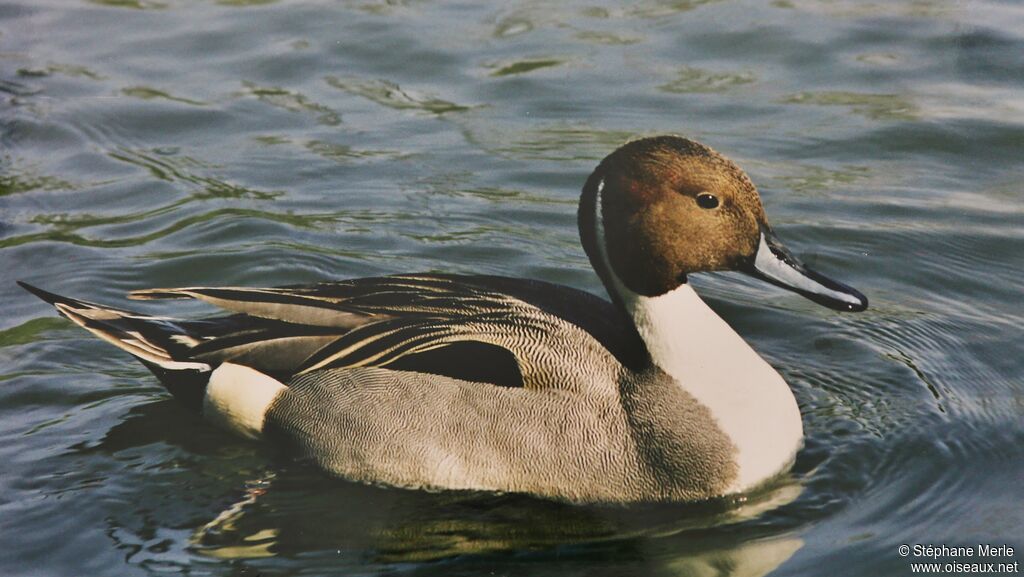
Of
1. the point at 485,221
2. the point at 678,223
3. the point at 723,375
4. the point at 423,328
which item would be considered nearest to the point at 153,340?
the point at 423,328

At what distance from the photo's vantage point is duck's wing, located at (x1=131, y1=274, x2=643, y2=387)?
5504 mm

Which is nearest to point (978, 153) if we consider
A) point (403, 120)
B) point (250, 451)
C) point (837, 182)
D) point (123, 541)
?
point (837, 182)

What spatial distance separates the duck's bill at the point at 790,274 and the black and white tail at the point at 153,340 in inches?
87.8

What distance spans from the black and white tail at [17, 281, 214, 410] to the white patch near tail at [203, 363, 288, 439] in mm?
100

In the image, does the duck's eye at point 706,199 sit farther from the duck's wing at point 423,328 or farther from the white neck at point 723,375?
the duck's wing at point 423,328

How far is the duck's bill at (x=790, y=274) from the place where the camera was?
5.53m

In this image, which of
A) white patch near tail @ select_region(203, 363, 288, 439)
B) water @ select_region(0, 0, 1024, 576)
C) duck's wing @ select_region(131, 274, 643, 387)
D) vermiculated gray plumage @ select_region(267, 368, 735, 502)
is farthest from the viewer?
white patch near tail @ select_region(203, 363, 288, 439)

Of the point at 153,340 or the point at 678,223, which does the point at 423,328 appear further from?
the point at 153,340

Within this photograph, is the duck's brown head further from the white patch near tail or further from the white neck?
the white patch near tail

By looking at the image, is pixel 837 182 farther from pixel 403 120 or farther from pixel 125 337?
pixel 125 337

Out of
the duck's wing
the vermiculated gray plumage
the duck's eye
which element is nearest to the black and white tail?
the duck's wing

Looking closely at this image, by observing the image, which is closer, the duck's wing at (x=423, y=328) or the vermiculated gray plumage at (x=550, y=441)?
the vermiculated gray plumage at (x=550, y=441)

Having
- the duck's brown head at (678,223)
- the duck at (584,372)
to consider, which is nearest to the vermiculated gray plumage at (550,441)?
the duck at (584,372)

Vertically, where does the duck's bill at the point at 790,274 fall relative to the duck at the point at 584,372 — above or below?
above
